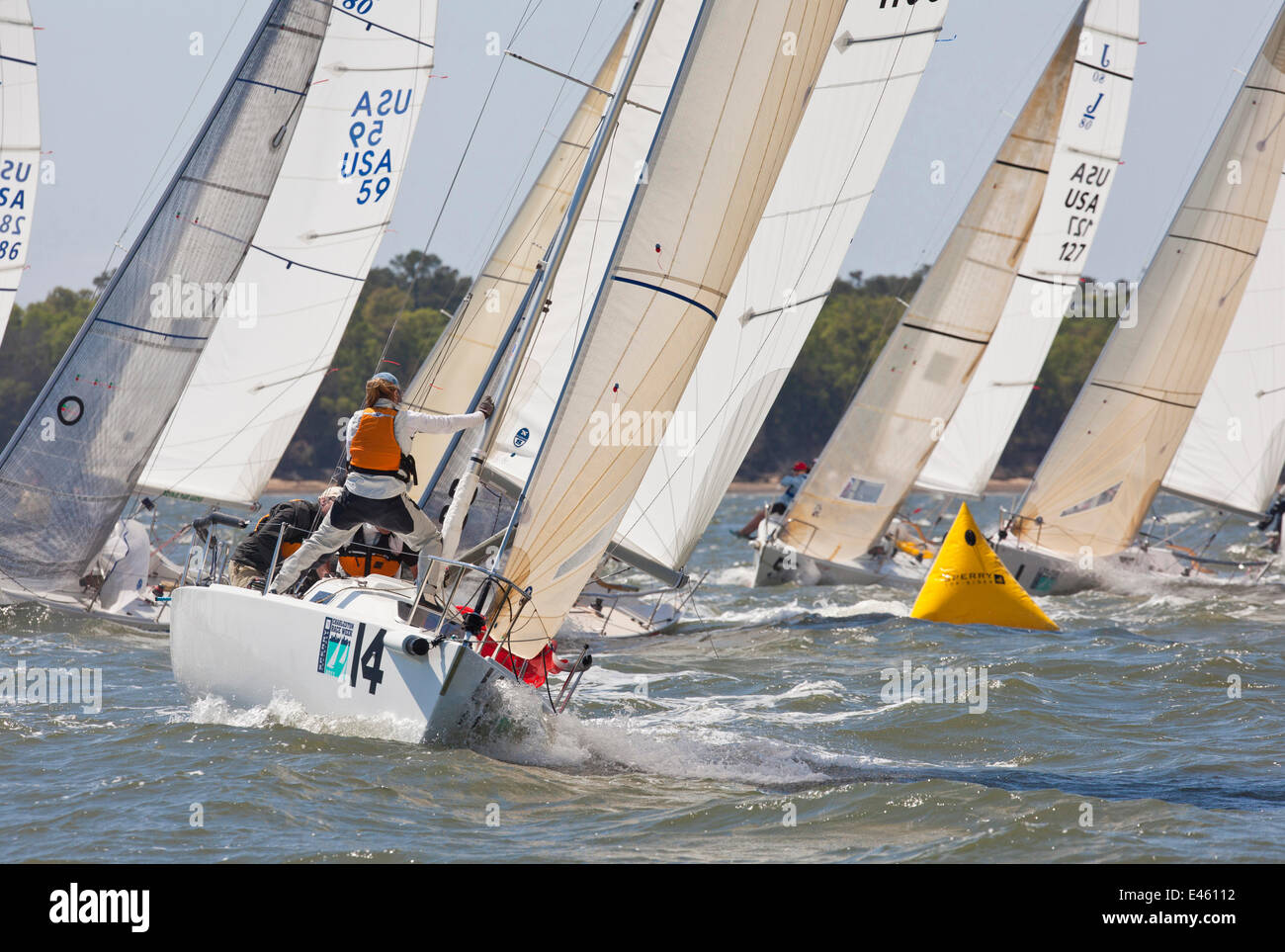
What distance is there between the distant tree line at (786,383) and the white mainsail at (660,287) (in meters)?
46.3

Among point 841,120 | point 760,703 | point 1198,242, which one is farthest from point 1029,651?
point 1198,242

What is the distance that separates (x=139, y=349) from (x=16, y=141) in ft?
11.4

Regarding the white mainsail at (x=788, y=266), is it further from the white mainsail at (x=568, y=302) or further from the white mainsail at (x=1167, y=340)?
the white mainsail at (x=1167, y=340)

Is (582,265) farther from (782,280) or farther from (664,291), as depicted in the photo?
(664,291)

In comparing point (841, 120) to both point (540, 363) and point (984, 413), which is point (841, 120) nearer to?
point (540, 363)

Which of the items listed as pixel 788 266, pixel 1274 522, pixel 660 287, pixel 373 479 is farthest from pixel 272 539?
pixel 1274 522

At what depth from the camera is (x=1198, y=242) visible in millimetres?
18562

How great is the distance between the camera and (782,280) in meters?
11.6

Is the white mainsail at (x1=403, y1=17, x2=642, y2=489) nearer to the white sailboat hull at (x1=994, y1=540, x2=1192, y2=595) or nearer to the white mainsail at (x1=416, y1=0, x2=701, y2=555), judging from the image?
the white mainsail at (x1=416, y1=0, x2=701, y2=555)

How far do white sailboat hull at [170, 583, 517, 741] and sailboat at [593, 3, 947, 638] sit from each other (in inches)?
176

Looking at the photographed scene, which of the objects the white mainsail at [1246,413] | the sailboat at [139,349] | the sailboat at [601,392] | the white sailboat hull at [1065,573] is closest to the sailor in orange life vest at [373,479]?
the sailboat at [601,392]

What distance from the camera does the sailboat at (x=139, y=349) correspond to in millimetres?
11633

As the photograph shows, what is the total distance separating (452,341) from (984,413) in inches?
359

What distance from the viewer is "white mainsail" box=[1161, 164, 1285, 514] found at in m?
20.2
